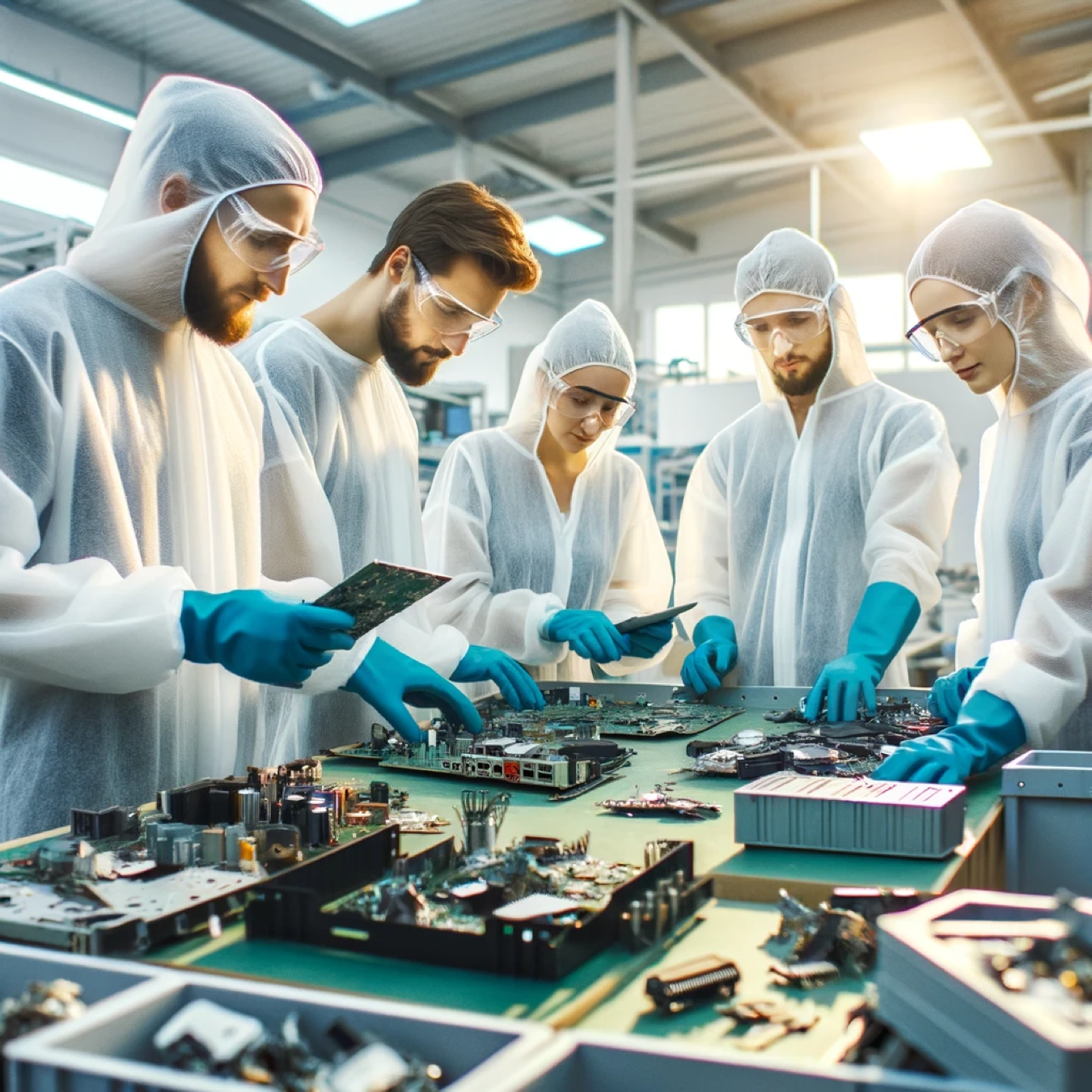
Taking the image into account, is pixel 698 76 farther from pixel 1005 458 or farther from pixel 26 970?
pixel 26 970

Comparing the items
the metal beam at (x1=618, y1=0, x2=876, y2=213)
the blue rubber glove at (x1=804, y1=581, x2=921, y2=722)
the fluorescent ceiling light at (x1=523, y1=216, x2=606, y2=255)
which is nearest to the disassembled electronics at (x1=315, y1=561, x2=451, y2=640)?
the blue rubber glove at (x1=804, y1=581, x2=921, y2=722)

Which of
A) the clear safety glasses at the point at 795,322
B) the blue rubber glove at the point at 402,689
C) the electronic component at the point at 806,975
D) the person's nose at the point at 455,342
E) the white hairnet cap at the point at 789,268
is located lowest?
the electronic component at the point at 806,975

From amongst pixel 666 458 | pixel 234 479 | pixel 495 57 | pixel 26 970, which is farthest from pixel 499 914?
pixel 495 57

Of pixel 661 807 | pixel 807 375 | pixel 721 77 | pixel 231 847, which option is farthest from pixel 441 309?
pixel 721 77

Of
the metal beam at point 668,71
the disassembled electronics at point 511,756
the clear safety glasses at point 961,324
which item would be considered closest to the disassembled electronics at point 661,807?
the disassembled electronics at point 511,756

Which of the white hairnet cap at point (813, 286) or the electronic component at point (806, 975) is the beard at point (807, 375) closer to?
the white hairnet cap at point (813, 286)

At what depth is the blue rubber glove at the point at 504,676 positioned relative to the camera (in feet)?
7.23

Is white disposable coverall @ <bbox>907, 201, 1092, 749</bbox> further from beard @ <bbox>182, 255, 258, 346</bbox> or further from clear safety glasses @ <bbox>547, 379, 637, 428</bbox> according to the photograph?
beard @ <bbox>182, 255, 258, 346</bbox>

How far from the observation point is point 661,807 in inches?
53.4

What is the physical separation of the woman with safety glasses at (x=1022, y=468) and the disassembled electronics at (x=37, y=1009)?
1230 mm

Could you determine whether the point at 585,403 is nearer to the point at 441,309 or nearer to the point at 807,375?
the point at 807,375

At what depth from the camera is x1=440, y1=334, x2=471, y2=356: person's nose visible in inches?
88.0

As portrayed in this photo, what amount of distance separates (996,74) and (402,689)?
7.23m

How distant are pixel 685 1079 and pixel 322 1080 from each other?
0.21m
